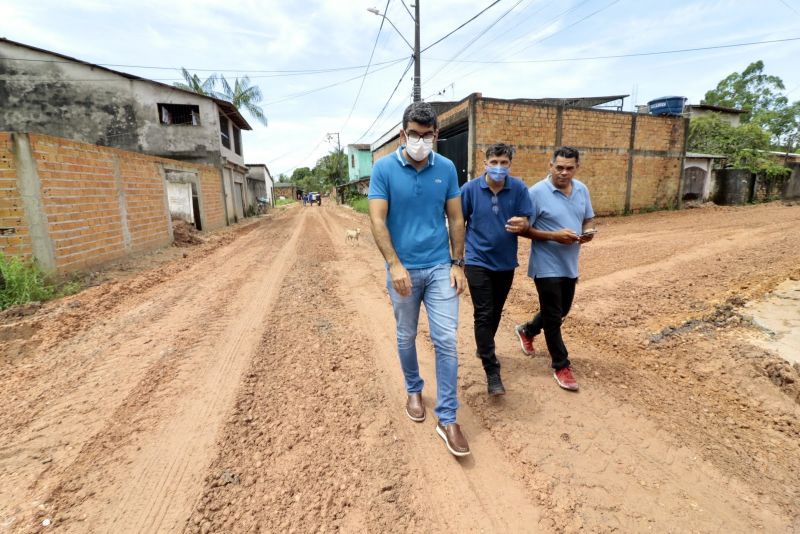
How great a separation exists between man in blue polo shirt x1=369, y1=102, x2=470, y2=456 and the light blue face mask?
392 mm

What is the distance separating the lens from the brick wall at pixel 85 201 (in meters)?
5.16

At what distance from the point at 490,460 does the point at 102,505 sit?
1975 mm

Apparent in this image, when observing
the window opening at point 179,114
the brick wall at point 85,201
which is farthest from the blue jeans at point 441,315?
the window opening at point 179,114

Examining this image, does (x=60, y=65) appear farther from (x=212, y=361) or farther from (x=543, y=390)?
(x=543, y=390)

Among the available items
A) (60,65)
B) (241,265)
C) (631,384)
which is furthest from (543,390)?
(60,65)

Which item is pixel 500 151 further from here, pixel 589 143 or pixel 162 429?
pixel 589 143

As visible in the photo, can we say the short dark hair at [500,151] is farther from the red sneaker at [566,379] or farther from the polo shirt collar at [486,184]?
the red sneaker at [566,379]

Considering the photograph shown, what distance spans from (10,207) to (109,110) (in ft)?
53.1

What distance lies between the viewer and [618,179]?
46.1 feet

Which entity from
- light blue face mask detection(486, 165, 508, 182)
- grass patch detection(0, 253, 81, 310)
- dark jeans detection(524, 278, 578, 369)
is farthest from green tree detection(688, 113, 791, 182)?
grass patch detection(0, 253, 81, 310)

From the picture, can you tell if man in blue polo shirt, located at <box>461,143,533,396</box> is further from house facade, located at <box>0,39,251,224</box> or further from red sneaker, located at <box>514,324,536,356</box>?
house facade, located at <box>0,39,251,224</box>

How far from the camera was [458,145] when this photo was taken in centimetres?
1270

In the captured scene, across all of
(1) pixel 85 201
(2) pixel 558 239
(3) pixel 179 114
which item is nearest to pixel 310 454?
(2) pixel 558 239

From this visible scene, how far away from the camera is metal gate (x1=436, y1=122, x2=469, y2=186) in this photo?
40.0 feet
